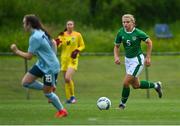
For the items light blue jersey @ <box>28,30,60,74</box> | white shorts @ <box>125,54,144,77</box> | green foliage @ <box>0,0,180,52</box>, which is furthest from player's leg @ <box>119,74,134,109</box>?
green foliage @ <box>0,0,180,52</box>

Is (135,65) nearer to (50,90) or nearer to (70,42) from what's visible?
(50,90)

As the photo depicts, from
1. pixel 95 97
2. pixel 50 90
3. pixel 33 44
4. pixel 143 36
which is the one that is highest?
pixel 143 36

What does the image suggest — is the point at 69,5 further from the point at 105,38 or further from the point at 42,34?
the point at 42,34

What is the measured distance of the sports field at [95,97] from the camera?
48.1 ft

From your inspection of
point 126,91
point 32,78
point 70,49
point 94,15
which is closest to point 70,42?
point 70,49

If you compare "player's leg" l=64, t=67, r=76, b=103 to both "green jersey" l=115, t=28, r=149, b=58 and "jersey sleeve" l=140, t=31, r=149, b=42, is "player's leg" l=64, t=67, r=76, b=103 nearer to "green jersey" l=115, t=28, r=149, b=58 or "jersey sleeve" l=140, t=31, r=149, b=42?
"green jersey" l=115, t=28, r=149, b=58

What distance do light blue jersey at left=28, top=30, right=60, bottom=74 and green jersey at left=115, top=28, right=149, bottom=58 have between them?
105 inches

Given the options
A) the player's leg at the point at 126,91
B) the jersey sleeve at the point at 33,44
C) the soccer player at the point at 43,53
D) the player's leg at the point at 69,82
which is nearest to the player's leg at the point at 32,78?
the soccer player at the point at 43,53

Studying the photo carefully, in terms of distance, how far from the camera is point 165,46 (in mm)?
45000

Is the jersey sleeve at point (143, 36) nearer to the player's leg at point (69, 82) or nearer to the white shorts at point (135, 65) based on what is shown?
the white shorts at point (135, 65)

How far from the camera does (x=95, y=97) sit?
26.1 m

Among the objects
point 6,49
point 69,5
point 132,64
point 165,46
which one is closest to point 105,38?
point 165,46

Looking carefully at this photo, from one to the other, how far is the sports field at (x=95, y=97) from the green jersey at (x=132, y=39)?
1216mm

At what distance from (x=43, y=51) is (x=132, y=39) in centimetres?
297
